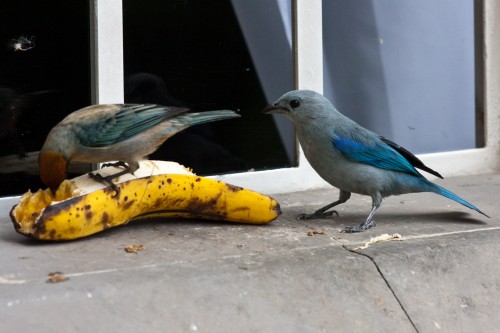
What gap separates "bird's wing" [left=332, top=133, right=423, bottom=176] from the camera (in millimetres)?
4613

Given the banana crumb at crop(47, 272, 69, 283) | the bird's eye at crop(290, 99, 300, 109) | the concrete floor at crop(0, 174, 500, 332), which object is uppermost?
the bird's eye at crop(290, 99, 300, 109)

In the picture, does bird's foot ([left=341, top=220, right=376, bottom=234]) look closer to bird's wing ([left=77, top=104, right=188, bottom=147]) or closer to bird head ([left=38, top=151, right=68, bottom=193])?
bird's wing ([left=77, top=104, right=188, bottom=147])

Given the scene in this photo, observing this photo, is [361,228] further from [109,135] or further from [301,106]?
[109,135]

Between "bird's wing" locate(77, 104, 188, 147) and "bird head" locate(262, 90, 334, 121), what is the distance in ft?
1.84

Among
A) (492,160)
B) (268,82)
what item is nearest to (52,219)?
(268,82)

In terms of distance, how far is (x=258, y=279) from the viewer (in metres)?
3.79

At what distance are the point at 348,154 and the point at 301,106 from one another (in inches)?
13.4

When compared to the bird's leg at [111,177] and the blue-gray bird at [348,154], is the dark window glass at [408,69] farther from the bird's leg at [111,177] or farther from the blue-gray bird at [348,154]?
the bird's leg at [111,177]

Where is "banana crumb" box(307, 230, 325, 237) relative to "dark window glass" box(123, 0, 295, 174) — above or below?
below

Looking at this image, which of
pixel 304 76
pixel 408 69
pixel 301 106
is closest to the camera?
pixel 301 106

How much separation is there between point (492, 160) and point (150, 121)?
2.93m

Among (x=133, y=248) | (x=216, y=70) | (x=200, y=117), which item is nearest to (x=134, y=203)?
(x=133, y=248)

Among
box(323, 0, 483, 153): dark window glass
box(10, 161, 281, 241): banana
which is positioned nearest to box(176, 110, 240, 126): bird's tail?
box(10, 161, 281, 241): banana

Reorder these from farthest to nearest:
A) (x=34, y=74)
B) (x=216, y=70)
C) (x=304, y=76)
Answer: (x=304, y=76), (x=216, y=70), (x=34, y=74)
